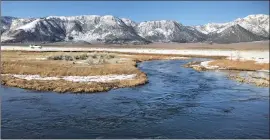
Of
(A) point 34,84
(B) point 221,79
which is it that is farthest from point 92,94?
(B) point 221,79

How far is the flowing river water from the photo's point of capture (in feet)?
70.0

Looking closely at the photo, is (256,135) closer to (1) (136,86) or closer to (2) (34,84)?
(1) (136,86)

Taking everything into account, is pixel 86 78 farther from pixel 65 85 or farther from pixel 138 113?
pixel 138 113

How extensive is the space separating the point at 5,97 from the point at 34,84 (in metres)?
6.25

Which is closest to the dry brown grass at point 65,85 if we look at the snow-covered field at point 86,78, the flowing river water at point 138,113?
the flowing river water at point 138,113

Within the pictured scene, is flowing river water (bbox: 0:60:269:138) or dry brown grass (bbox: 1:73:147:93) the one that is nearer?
flowing river water (bbox: 0:60:269:138)

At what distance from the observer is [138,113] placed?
26.4 metres

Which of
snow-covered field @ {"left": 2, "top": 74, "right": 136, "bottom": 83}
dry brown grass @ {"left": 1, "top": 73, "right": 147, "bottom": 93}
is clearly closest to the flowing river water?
dry brown grass @ {"left": 1, "top": 73, "right": 147, "bottom": 93}

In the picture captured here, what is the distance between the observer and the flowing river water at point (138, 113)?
21.3 meters

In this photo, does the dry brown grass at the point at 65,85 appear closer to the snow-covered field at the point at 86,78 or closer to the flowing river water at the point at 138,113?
the flowing river water at the point at 138,113

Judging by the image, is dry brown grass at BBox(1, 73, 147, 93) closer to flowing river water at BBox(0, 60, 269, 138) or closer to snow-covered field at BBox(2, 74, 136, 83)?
flowing river water at BBox(0, 60, 269, 138)

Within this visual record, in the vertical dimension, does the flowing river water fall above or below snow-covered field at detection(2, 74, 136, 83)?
below

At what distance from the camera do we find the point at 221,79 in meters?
48.2

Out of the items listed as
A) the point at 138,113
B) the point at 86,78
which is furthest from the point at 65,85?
the point at 138,113
